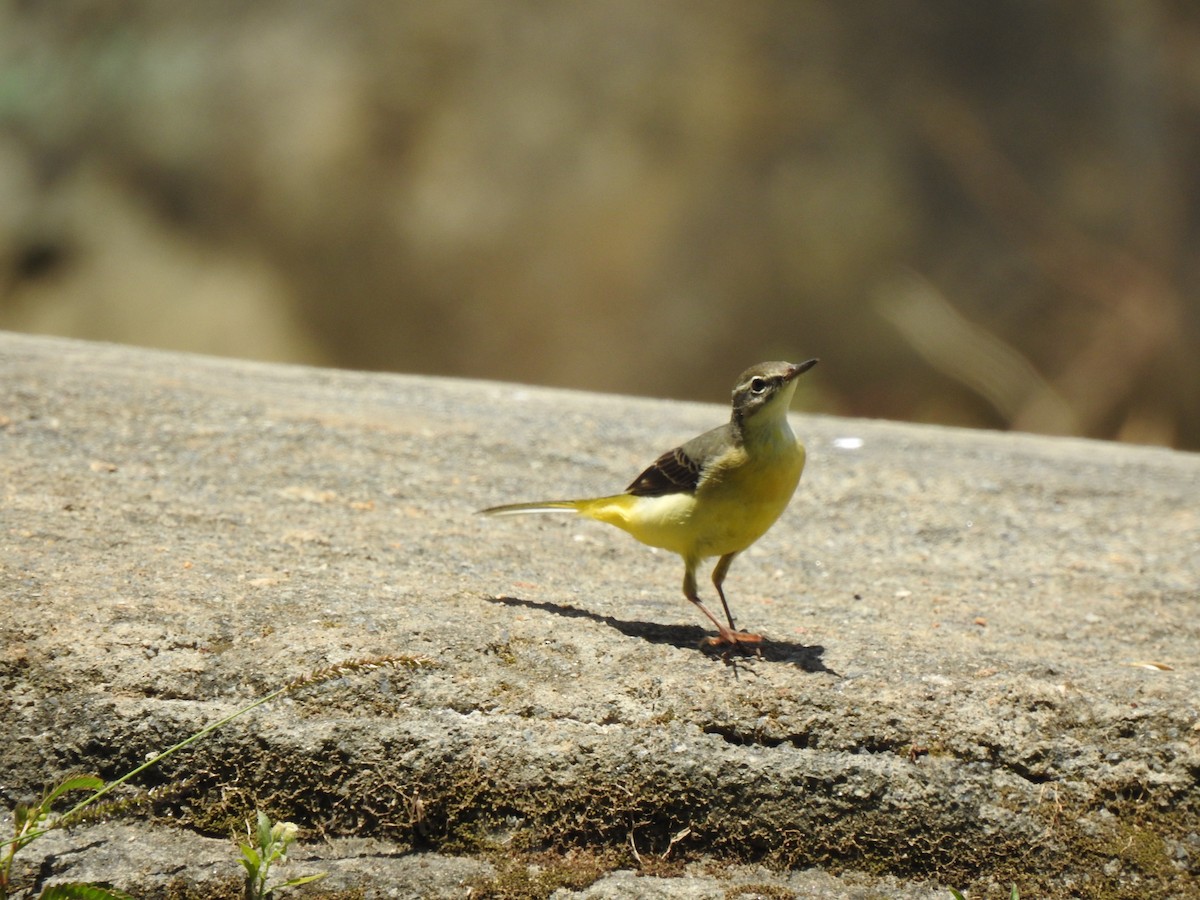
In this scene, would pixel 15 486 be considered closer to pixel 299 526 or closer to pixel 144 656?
pixel 299 526

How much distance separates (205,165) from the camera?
12.5 m

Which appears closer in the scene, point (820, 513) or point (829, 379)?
point (820, 513)

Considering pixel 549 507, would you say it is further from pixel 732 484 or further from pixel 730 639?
pixel 730 639

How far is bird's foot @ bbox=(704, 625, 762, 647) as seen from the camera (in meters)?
3.91

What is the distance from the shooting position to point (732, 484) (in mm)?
3947

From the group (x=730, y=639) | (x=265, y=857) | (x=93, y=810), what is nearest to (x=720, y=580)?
(x=730, y=639)

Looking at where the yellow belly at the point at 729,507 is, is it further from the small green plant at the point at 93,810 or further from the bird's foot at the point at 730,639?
the small green plant at the point at 93,810

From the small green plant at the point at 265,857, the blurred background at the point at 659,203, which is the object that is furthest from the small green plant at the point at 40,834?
the blurred background at the point at 659,203

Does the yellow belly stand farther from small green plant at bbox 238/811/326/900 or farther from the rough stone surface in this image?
small green plant at bbox 238/811/326/900

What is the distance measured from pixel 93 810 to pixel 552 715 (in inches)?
47.1

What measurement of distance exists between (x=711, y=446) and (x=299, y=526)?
1.72 meters

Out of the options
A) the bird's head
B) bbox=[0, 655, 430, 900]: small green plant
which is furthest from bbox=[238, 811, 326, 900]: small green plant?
the bird's head

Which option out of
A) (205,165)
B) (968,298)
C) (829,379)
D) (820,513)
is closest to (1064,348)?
(968,298)

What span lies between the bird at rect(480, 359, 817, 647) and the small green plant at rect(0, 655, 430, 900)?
1089 mm
